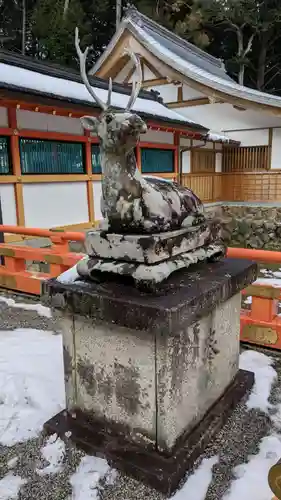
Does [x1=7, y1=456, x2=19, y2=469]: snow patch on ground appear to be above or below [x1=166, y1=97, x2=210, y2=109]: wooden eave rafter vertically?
below

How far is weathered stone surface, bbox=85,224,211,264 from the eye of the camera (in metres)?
1.70

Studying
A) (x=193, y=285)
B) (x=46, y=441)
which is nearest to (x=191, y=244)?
(x=193, y=285)

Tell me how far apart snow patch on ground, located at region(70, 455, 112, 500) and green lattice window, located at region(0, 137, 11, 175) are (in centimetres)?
563

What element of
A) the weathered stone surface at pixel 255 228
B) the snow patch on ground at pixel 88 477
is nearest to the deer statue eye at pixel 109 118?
the snow patch on ground at pixel 88 477

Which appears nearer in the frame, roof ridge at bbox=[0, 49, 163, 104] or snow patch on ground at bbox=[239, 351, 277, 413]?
snow patch on ground at bbox=[239, 351, 277, 413]

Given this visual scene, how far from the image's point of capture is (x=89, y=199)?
833 cm

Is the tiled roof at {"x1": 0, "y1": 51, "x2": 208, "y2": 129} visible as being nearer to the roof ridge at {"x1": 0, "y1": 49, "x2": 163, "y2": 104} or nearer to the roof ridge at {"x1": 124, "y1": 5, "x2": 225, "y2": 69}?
the roof ridge at {"x1": 0, "y1": 49, "x2": 163, "y2": 104}

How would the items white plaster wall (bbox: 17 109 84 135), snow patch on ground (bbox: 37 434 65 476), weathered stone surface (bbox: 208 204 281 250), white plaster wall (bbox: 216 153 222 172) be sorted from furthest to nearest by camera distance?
white plaster wall (bbox: 216 153 222 172) → weathered stone surface (bbox: 208 204 281 250) → white plaster wall (bbox: 17 109 84 135) → snow patch on ground (bbox: 37 434 65 476)

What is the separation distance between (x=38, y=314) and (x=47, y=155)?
4.19 meters

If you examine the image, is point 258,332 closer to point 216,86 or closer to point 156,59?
point 216,86

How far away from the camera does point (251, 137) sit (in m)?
13.2

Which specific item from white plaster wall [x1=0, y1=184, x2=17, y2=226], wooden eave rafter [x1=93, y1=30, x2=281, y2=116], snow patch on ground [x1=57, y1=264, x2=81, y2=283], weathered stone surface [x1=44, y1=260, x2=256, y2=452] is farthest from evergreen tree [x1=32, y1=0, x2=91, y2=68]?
weathered stone surface [x1=44, y1=260, x2=256, y2=452]

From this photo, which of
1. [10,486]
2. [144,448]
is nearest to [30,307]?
[10,486]

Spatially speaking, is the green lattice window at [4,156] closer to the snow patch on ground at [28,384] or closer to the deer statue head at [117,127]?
the snow patch on ground at [28,384]
